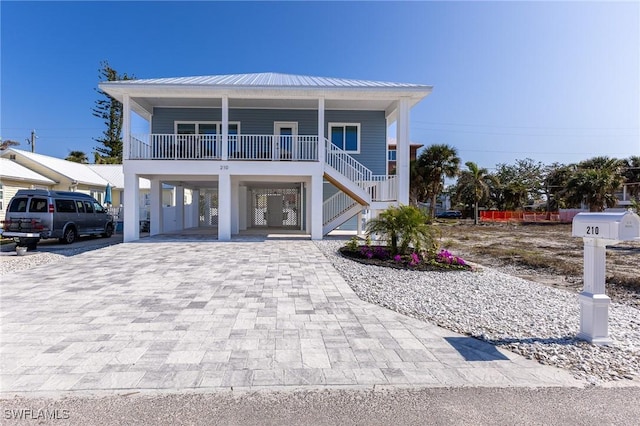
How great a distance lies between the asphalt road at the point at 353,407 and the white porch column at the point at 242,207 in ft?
47.9

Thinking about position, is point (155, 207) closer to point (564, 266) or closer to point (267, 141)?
point (267, 141)

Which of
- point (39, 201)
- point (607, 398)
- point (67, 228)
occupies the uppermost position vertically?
point (39, 201)

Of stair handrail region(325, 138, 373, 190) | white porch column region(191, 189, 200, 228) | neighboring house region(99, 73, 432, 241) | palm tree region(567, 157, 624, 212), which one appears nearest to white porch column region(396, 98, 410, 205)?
neighboring house region(99, 73, 432, 241)

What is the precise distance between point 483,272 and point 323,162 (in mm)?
6821

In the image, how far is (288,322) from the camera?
14.7 feet

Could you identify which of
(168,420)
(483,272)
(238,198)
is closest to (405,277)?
(483,272)

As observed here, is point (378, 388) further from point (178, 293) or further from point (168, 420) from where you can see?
point (178, 293)

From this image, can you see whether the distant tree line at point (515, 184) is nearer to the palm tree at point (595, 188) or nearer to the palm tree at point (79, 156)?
the palm tree at point (595, 188)

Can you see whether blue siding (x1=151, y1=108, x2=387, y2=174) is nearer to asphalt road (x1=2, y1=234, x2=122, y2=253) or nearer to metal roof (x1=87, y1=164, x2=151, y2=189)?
asphalt road (x1=2, y1=234, x2=122, y2=253)

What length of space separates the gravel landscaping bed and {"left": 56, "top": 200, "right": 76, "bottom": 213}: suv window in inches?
454

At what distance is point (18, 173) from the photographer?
749 inches

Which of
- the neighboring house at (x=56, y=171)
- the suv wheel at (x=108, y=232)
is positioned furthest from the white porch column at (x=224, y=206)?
the neighboring house at (x=56, y=171)

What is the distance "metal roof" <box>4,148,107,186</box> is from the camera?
21.2 metres

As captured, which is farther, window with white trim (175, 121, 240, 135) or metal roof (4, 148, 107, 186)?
metal roof (4, 148, 107, 186)
